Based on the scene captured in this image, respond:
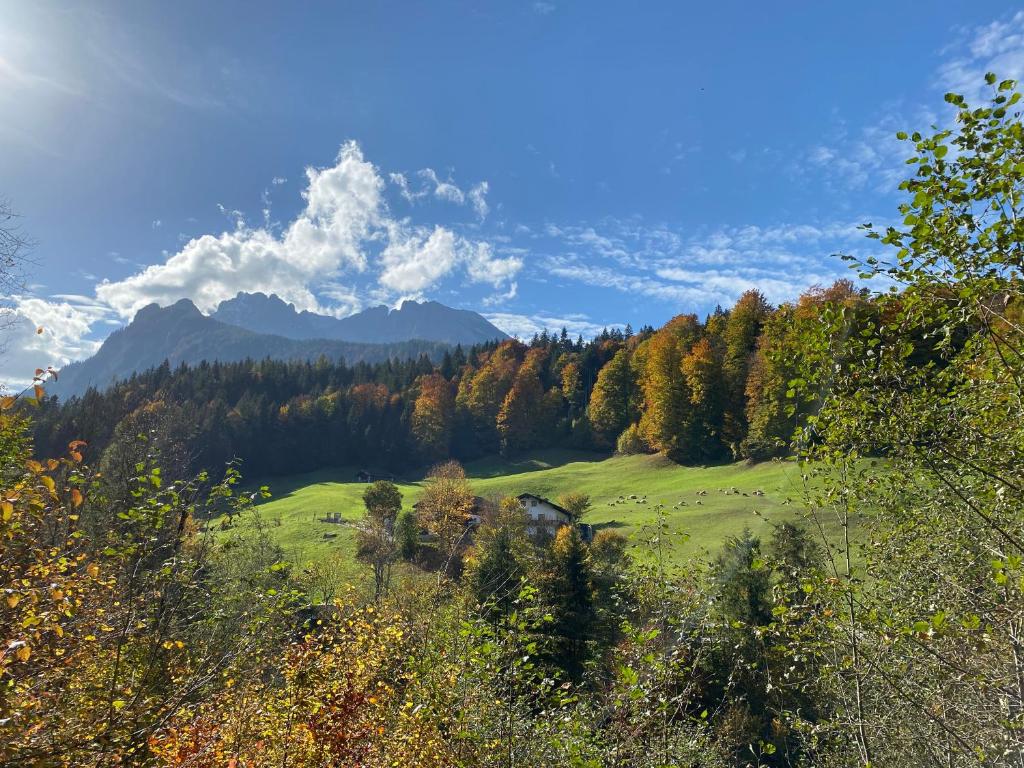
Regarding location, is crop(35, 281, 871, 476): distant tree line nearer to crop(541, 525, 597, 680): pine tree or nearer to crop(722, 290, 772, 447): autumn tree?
crop(722, 290, 772, 447): autumn tree

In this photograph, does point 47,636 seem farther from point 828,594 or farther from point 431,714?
point 828,594

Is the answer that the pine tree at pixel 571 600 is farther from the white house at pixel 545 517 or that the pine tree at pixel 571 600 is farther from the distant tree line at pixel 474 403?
the distant tree line at pixel 474 403

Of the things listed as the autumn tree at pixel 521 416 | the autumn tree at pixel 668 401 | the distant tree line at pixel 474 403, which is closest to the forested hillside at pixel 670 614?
the distant tree line at pixel 474 403

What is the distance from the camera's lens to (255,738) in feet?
21.5

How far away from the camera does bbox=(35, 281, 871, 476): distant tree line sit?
230ft

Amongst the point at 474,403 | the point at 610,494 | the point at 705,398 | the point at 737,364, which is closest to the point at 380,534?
the point at 610,494

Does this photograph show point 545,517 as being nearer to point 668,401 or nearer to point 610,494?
point 610,494

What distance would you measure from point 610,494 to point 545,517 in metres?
14.0

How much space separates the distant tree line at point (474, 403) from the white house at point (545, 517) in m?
25.1

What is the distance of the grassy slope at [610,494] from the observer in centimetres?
3881

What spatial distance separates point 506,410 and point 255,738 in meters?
93.9

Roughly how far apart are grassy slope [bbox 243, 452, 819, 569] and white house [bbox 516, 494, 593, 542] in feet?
8.57

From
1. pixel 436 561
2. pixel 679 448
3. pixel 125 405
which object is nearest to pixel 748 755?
pixel 436 561

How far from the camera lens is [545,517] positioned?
47344mm
